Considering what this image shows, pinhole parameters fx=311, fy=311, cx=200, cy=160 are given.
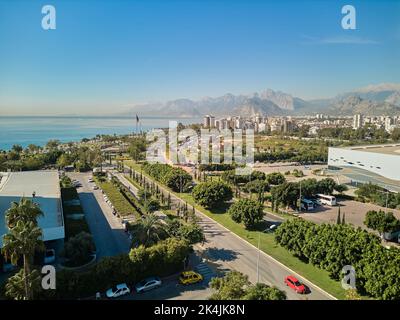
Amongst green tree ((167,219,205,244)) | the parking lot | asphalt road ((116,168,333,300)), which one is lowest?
asphalt road ((116,168,333,300))

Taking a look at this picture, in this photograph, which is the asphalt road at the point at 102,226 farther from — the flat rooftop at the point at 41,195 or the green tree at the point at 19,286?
the green tree at the point at 19,286

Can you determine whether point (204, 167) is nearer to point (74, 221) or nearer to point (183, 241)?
point (74, 221)

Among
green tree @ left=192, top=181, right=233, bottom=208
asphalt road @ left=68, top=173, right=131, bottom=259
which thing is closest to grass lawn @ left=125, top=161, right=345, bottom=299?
green tree @ left=192, top=181, right=233, bottom=208

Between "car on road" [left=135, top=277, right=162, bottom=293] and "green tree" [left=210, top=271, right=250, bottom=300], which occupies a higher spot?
"green tree" [left=210, top=271, right=250, bottom=300]

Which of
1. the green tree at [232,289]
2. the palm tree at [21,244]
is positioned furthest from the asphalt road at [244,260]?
the palm tree at [21,244]

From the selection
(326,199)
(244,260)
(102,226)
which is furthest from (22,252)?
(326,199)

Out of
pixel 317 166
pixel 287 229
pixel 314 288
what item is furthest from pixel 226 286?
pixel 317 166

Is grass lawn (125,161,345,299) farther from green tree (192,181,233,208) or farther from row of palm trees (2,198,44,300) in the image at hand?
row of palm trees (2,198,44,300)
